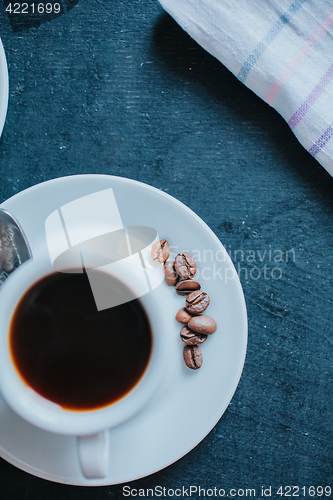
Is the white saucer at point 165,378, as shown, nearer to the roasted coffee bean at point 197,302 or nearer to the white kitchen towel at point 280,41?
the roasted coffee bean at point 197,302

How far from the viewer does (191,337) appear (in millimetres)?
673

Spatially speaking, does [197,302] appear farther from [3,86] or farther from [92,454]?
[3,86]

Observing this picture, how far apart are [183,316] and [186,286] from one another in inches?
2.1

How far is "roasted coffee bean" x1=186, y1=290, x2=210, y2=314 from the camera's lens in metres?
0.67

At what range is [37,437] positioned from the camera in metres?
0.69

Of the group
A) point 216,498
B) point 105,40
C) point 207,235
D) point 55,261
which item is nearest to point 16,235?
point 55,261

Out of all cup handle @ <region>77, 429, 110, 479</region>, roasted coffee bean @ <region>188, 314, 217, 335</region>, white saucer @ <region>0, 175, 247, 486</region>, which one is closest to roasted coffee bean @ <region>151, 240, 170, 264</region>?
white saucer @ <region>0, 175, 247, 486</region>

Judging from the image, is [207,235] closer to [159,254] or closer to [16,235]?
[159,254]

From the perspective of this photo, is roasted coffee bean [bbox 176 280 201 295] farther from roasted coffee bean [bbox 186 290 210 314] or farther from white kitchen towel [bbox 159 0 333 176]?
→ white kitchen towel [bbox 159 0 333 176]

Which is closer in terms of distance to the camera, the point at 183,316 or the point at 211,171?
the point at 183,316

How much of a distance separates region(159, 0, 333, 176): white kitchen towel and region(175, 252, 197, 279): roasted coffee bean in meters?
0.35

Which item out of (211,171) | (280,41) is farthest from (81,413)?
(280,41)

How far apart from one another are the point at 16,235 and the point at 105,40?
1.41 feet

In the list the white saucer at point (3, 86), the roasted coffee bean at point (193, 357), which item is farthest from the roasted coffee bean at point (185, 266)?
the white saucer at point (3, 86)
